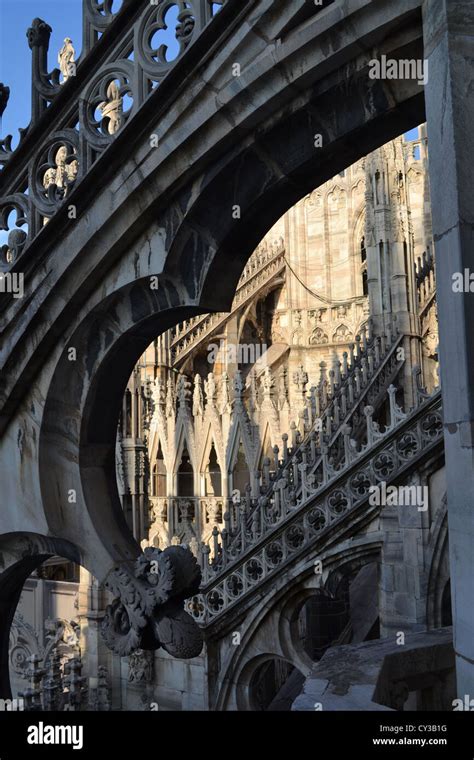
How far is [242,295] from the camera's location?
22.0 metres

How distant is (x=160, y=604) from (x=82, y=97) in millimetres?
2076

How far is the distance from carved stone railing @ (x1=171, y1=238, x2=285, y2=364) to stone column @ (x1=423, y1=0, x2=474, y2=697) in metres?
18.3

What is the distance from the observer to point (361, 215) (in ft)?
71.5

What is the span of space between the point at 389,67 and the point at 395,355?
1121 centimetres

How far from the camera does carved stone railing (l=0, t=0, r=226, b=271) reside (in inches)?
111

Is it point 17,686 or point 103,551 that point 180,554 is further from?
point 17,686

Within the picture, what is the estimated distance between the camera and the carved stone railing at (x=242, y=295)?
20.7 metres

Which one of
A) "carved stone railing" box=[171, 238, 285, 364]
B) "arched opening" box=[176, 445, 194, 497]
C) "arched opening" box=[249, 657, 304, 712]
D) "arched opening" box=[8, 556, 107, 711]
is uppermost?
"carved stone railing" box=[171, 238, 285, 364]

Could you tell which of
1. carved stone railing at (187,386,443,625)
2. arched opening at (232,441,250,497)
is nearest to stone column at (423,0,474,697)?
carved stone railing at (187,386,443,625)

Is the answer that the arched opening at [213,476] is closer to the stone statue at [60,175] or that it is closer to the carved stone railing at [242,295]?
the carved stone railing at [242,295]

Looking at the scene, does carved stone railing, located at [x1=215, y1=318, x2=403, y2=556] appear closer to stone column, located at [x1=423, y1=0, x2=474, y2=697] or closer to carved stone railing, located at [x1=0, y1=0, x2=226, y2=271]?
carved stone railing, located at [x1=0, y1=0, x2=226, y2=271]

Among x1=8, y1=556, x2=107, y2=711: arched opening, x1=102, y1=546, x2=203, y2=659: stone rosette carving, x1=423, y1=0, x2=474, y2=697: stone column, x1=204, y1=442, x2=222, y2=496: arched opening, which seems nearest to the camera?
x1=423, y1=0, x2=474, y2=697: stone column
